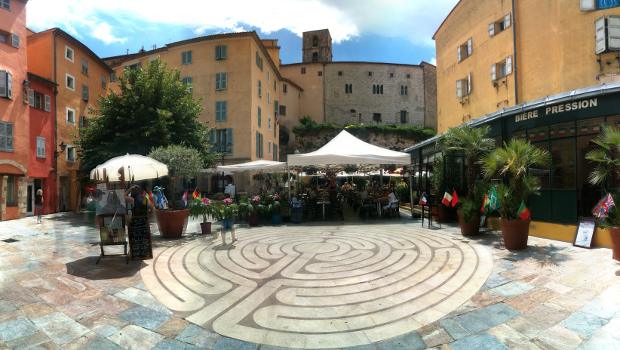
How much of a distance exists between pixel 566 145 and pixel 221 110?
23215mm

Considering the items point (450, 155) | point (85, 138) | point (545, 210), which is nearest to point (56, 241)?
point (85, 138)

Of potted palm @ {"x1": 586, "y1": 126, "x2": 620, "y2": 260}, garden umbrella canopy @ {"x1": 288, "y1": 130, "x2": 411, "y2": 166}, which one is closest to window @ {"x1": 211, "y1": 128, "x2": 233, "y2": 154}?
garden umbrella canopy @ {"x1": 288, "y1": 130, "x2": 411, "y2": 166}

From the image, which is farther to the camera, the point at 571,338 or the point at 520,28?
the point at 520,28

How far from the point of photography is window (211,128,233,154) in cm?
2712

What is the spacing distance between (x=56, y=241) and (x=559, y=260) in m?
10.9

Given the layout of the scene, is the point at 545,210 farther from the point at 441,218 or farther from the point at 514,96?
the point at 514,96

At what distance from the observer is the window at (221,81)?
90.5 ft

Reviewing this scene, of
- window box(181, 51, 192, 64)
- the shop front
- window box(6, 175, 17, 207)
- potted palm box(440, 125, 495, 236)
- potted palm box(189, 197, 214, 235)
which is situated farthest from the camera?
window box(181, 51, 192, 64)

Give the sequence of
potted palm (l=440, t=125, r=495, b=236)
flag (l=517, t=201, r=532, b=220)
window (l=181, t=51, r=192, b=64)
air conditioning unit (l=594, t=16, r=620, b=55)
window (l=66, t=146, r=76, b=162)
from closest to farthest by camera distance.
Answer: flag (l=517, t=201, r=532, b=220)
potted palm (l=440, t=125, r=495, b=236)
air conditioning unit (l=594, t=16, r=620, b=55)
window (l=66, t=146, r=76, b=162)
window (l=181, t=51, r=192, b=64)

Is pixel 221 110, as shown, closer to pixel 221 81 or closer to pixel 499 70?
pixel 221 81

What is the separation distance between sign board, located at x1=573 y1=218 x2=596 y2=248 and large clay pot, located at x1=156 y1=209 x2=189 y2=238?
8838mm

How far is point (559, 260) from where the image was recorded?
634 cm

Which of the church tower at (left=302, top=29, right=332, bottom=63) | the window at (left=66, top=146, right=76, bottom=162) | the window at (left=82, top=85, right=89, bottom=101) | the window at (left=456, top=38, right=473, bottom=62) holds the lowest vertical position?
the window at (left=66, top=146, right=76, bottom=162)

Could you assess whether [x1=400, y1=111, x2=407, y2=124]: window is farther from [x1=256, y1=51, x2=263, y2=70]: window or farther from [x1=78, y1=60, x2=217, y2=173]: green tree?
[x1=78, y1=60, x2=217, y2=173]: green tree
